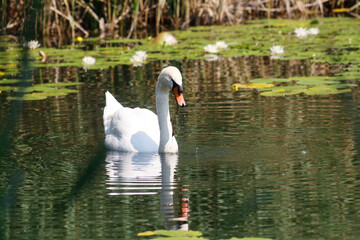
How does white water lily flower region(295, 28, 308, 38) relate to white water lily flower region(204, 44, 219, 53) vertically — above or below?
above

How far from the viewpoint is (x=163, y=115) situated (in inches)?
249

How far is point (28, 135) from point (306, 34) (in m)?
8.49

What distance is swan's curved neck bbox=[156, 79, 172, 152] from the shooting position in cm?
616

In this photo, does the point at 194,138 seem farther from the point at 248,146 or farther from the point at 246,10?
the point at 246,10

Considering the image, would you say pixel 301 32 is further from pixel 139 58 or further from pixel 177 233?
pixel 177 233

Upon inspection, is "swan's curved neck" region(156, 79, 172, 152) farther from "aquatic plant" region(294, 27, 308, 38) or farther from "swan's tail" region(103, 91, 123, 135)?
"aquatic plant" region(294, 27, 308, 38)

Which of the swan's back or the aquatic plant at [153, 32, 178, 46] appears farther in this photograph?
the aquatic plant at [153, 32, 178, 46]

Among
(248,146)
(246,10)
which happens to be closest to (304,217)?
(248,146)

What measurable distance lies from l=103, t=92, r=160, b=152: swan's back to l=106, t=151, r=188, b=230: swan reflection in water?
0.28 feet

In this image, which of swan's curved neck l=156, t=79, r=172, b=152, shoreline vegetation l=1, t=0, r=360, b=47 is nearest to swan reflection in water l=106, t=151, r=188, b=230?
swan's curved neck l=156, t=79, r=172, b=152

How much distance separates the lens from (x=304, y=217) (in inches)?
159

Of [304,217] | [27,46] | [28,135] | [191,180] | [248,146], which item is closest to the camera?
[27,46]

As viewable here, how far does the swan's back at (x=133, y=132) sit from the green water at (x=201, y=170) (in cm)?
14

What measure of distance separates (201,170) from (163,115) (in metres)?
1.03
